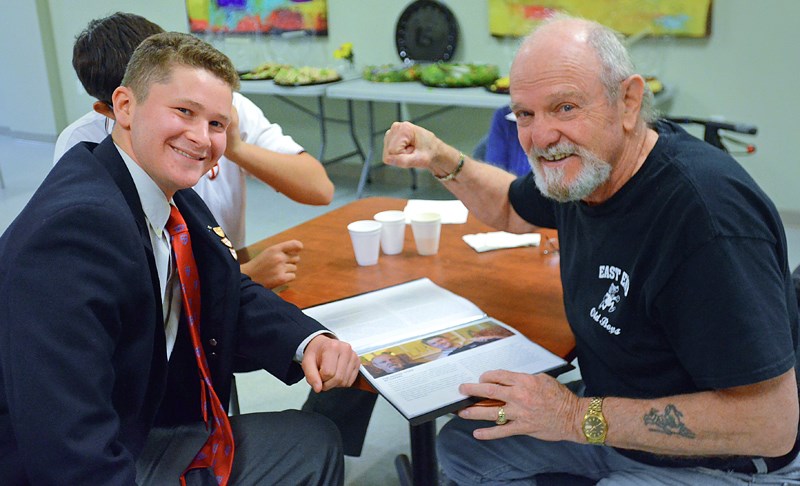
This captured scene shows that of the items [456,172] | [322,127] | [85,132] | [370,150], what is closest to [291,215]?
[370,150]

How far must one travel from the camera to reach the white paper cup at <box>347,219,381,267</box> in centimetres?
187

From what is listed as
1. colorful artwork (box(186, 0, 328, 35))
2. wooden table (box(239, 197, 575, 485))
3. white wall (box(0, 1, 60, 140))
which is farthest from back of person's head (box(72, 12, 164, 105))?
white wall (box(0, 1, 60, 140))

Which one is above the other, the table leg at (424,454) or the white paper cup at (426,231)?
the white paper cup at (426,231)

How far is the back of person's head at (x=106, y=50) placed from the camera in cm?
177

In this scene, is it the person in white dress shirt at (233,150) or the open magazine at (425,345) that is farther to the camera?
the person in white dress shirt at (233,150)

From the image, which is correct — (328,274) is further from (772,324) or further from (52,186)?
(772,324)

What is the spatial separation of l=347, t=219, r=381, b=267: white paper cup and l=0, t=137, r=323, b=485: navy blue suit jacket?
1.96 feet

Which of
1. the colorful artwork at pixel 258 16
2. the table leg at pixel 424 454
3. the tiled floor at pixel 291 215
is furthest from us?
the colorful artwork at pixel 258 16

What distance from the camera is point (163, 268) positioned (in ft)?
4.71

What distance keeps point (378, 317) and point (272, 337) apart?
0.73 ft

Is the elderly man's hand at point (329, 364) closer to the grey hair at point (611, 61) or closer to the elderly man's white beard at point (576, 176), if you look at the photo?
the elderly man's white beard at point (576, 176)

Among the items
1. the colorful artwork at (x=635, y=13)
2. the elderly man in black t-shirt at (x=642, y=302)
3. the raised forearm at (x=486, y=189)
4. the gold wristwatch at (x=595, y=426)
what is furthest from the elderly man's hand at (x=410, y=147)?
Result: the colorful artwork at (x=635, y=13)

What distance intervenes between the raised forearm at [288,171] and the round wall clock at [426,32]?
3183 mm

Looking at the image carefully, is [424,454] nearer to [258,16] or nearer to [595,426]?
[595,426]
